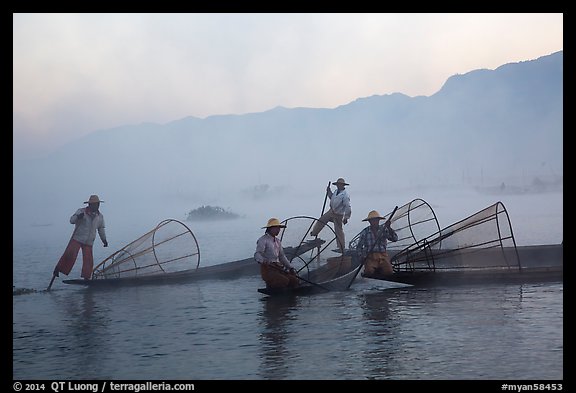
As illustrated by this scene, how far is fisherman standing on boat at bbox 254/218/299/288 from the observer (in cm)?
1110

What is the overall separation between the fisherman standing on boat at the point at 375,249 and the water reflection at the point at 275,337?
1237 mm

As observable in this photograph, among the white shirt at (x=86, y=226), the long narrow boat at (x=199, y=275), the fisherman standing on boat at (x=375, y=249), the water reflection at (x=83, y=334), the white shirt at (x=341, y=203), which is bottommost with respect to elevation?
the water reflection at (x=83, y=334)

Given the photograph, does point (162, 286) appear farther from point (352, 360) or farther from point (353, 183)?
point (353, 183)

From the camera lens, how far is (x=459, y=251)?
41.0 ft

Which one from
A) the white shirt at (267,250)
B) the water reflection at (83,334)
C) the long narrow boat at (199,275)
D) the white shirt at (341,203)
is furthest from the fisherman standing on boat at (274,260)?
the white shirt at (341,203)

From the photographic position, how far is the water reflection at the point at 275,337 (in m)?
8.02

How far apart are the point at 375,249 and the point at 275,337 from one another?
300 cm

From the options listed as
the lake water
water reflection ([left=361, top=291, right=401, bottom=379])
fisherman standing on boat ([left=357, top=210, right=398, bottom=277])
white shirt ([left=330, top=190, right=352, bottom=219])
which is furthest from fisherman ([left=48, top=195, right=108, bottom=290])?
water reflection ([left=361, top=291, right=401, bottom=379])

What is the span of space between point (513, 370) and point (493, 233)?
15.7ft

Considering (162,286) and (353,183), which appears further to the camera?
(353,183)

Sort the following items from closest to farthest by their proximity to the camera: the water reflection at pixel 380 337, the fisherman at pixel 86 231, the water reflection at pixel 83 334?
1. the water reflection at pixel 380 337
2. the water reflection at pixel 83 334
3. the fisherman at pixel 86 231

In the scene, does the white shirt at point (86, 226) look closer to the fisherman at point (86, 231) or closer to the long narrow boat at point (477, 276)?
the fisherman at point (86, 231)
